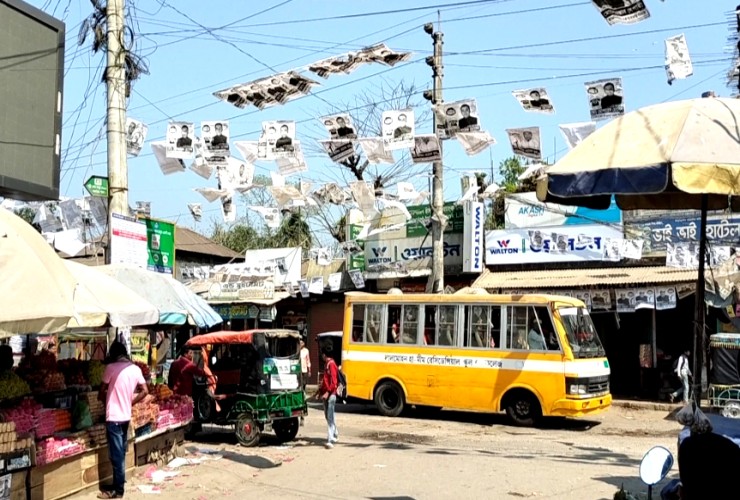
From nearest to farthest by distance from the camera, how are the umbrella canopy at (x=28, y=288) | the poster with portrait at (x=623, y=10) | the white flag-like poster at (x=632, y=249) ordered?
the umbrella canopy at (x=28, y=288) < the poster with portrait at (x=623, y=10) < the white flag-like poster at (x=632, y=249)

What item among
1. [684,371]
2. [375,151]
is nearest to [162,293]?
[375,151]

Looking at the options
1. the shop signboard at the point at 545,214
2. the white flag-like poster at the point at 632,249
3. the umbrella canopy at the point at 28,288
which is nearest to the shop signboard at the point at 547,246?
the shop signboard at the point at 545,214

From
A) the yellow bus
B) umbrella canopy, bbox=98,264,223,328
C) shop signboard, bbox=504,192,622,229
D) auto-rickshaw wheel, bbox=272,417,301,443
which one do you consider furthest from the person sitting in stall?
shop signboard, bbox=504,192,622,229

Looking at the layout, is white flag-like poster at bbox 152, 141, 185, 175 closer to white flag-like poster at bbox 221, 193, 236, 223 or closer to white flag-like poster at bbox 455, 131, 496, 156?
white flag-like poster at bbox 221, 193, 236, 223

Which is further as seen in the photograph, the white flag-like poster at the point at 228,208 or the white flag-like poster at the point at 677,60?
the white flag-like poster at the point at 228,208

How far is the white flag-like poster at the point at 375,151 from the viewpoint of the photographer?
55.3ft

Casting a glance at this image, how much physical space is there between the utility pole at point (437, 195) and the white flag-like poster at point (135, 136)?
8.05m

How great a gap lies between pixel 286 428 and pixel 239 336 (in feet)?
6.37

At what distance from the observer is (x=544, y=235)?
2273 centimetres

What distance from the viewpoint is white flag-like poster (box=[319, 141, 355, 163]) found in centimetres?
1688

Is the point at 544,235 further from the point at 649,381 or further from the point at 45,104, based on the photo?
the point at 45,104

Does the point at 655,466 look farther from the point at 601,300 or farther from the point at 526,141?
the point at 601,300

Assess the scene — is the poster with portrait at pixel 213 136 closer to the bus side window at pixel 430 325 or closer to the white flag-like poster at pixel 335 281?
the bus side window at pixel 430 325

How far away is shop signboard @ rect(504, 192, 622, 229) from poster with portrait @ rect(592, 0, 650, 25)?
33.7 ft
